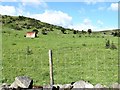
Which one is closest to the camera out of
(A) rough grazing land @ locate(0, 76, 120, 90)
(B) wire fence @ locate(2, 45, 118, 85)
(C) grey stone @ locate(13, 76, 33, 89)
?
(A) rough grazing land @ locate(0, 76, 120, 90)

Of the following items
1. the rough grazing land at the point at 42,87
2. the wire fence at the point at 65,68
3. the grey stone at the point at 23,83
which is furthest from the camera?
the wire fence at the point at 65,68

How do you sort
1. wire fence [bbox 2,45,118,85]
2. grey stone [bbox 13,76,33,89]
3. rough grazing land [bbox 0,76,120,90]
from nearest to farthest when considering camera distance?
rough grazing land [bbox 0,76,120,90], grey stone [bbox 13,76,33,89], wire fence [bbox 2,45,118,85]

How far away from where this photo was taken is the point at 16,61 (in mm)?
21375

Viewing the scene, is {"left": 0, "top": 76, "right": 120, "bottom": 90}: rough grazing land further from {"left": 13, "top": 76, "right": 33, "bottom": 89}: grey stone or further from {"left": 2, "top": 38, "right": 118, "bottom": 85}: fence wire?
{"left": 2, "top": 38, "right": 118, "bottom": 85}: fence wire

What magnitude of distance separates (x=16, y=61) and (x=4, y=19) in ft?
132

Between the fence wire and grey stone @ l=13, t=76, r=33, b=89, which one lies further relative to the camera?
the fence wire

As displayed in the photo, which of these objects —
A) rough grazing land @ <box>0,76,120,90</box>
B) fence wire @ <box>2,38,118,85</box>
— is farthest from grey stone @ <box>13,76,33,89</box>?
fence wire @ <box>2,38,118,85</box>

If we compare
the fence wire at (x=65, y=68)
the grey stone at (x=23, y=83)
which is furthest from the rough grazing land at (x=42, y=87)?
the fence wire at (x=65, y=68)

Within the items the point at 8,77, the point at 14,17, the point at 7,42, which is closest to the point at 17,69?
the point at 8,77

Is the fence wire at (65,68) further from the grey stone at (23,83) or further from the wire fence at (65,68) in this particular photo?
the grey stone at (23,83)

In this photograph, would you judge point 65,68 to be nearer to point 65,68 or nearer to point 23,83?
point 65,68

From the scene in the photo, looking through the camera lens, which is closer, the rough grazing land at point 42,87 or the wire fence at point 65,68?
the rough grazing land at point 42,87

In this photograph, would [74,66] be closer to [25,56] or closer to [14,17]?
[25,56]

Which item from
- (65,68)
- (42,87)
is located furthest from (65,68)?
(42,87)
